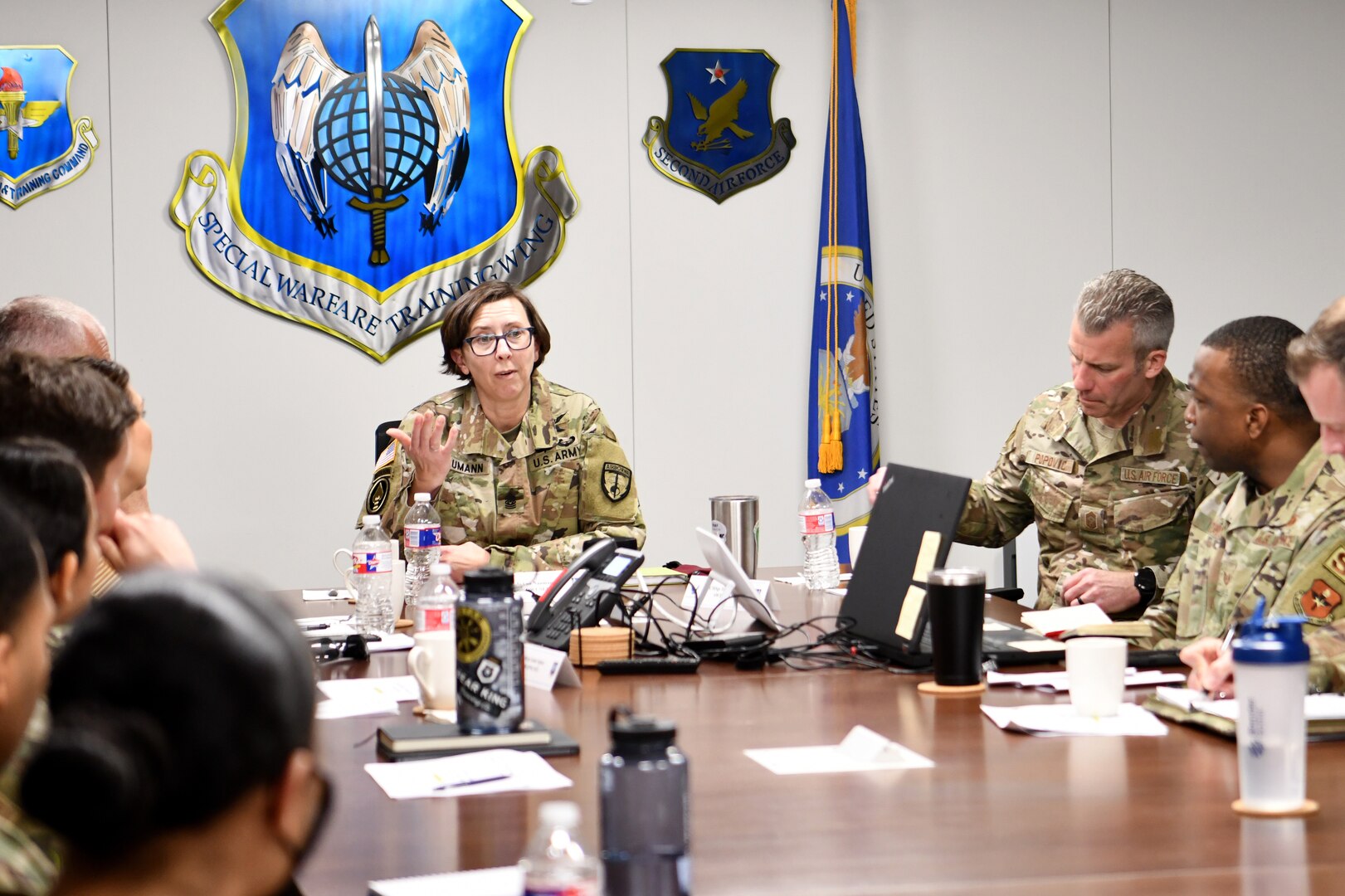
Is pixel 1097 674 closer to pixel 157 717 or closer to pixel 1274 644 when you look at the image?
pixel 1274 644

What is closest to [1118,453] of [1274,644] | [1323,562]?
[1323,562]

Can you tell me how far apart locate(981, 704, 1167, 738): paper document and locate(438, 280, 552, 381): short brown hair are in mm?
2021

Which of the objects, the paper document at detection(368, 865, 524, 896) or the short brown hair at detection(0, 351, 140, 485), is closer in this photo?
the paper document at detection(368, 865, 524, 896)

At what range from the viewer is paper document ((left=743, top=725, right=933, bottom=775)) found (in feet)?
5.21

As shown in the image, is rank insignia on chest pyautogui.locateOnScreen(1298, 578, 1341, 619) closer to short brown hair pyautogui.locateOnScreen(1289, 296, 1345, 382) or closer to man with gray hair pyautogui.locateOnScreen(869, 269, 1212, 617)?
short brown hair pyautogui.locateOnScreen(1289, 296, 1345, 382)

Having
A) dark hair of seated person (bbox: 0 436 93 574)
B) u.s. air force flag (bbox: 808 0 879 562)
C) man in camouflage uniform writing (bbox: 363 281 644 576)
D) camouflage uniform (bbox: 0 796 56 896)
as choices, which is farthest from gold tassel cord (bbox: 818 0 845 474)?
camouflage uniform (bbox: 0 796 56 896)

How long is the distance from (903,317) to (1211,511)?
253cm

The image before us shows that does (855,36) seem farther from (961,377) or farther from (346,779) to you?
(346,779)

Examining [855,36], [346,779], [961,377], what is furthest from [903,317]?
[346,779]

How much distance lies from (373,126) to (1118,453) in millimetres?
2712

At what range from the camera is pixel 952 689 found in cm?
202

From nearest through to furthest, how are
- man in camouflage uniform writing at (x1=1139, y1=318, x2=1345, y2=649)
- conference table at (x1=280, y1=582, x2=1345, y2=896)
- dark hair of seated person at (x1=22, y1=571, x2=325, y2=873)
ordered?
1. dark hair of seated person at (x1=22, y1=571, x2=325, y2=873)
2. conference table at (x1=280, y1=582, x2=1345, y2=896)
3. man in camouflage uniform writing at (x1=1139, y1=318, x2=1345, y2=649)

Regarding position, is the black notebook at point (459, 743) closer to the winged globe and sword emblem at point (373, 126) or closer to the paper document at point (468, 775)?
the paper document at point (468, 775)

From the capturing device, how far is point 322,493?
4730mm
